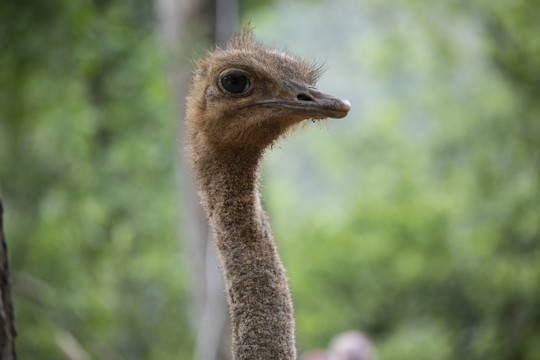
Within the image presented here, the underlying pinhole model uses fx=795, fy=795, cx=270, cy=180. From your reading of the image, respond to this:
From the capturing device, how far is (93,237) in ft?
34.3

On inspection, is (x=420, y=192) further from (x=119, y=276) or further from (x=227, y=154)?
(x=227, y=154)

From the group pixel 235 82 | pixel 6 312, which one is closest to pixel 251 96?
pixel 235 82

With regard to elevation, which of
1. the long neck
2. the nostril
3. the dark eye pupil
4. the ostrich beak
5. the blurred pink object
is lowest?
the long neck

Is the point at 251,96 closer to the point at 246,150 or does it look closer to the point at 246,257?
the point at 246,150

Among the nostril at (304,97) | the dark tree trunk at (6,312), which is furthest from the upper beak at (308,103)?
the dark tree trunk at (6,312)

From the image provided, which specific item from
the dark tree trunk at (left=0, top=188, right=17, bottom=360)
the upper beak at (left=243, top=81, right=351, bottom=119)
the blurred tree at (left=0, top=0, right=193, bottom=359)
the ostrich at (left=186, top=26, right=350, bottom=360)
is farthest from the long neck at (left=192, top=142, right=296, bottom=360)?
the blurred tree at (left=0, top=0, right=193, bottom=359)

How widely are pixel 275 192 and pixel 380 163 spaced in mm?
3676

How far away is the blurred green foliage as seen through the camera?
8.20 meters

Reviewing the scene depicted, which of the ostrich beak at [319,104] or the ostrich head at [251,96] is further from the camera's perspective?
the ostrich head at [251,96]

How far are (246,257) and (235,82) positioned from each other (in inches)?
25.0

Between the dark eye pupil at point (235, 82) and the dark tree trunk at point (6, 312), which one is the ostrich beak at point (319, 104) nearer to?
the dark eye pupil at point (235, 82)

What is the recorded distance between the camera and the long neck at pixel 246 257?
8.22ft

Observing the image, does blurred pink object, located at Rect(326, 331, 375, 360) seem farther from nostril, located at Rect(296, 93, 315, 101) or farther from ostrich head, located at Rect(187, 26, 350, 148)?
nostril, located at Rect(296, 93, 315, 101)

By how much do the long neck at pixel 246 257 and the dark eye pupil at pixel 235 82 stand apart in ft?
0.71
